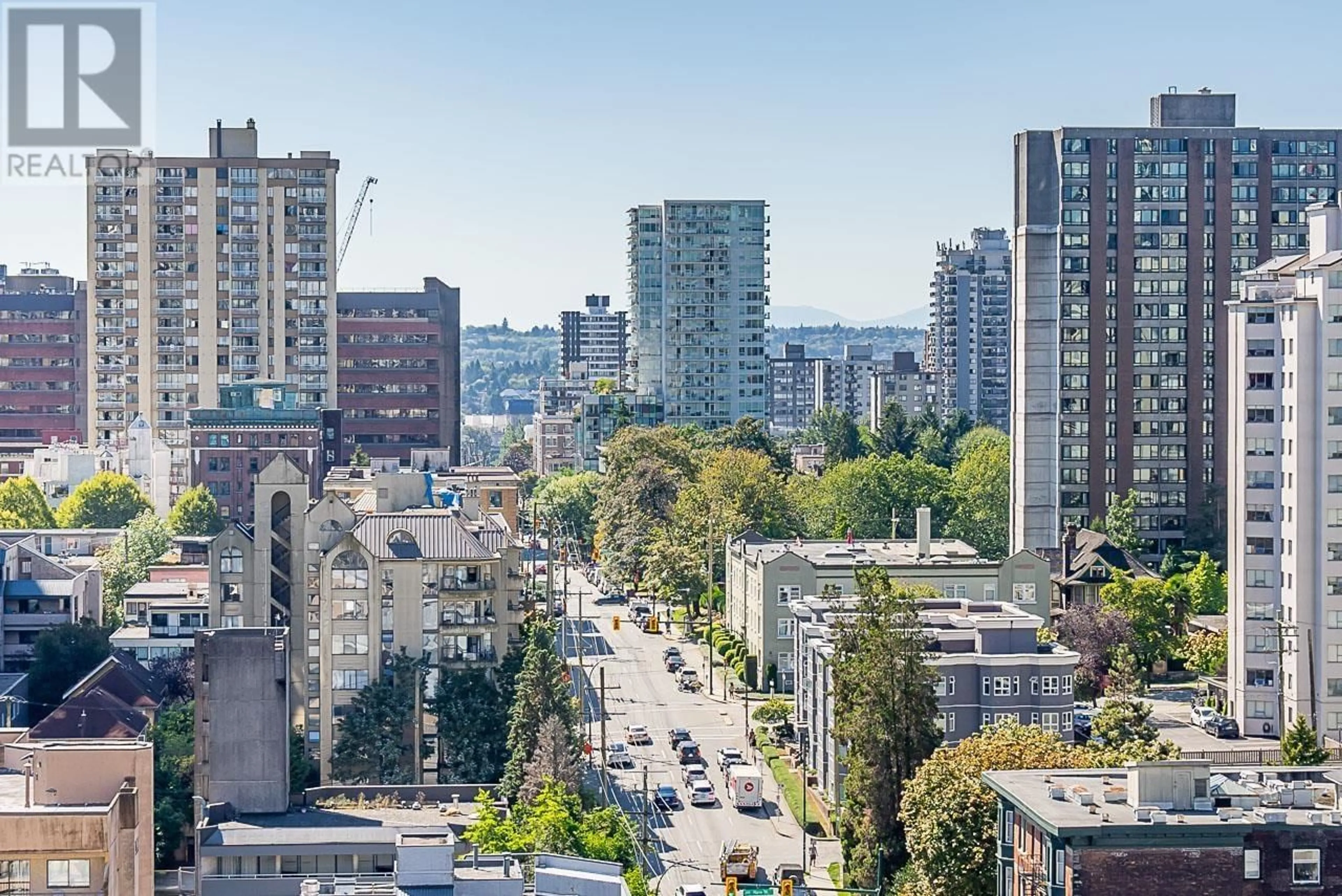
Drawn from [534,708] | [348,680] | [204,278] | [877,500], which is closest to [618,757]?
[348,680]

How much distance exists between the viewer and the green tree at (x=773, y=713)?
93.4m

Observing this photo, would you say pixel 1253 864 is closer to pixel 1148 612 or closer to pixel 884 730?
pixel 884 730

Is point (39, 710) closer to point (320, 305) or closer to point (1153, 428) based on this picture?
point (1153, 428)

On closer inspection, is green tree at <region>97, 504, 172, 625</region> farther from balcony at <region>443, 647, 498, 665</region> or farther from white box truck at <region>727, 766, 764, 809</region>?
white box truck at <region>727, 766, 764, 809</region>

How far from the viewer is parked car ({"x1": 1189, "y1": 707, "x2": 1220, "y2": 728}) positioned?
3516 inches

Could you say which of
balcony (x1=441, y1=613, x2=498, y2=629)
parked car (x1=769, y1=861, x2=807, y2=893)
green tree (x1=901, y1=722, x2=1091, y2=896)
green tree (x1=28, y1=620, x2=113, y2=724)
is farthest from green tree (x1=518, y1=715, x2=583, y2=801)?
green tree (x1=28, y1=620, x2=113, y2=724)

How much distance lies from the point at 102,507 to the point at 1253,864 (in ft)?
353

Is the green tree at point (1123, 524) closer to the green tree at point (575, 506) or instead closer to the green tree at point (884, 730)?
the green tree at point (884, 730)

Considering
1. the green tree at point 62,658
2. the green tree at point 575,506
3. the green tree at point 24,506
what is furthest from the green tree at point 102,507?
the green tree at point 62,658

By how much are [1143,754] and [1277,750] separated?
69.7 ft

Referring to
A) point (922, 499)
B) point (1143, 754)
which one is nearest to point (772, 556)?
point (922, 499)

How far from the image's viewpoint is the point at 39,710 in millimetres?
85812

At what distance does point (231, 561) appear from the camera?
82125 millimetres

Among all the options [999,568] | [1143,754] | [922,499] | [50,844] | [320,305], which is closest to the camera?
[50,844]
